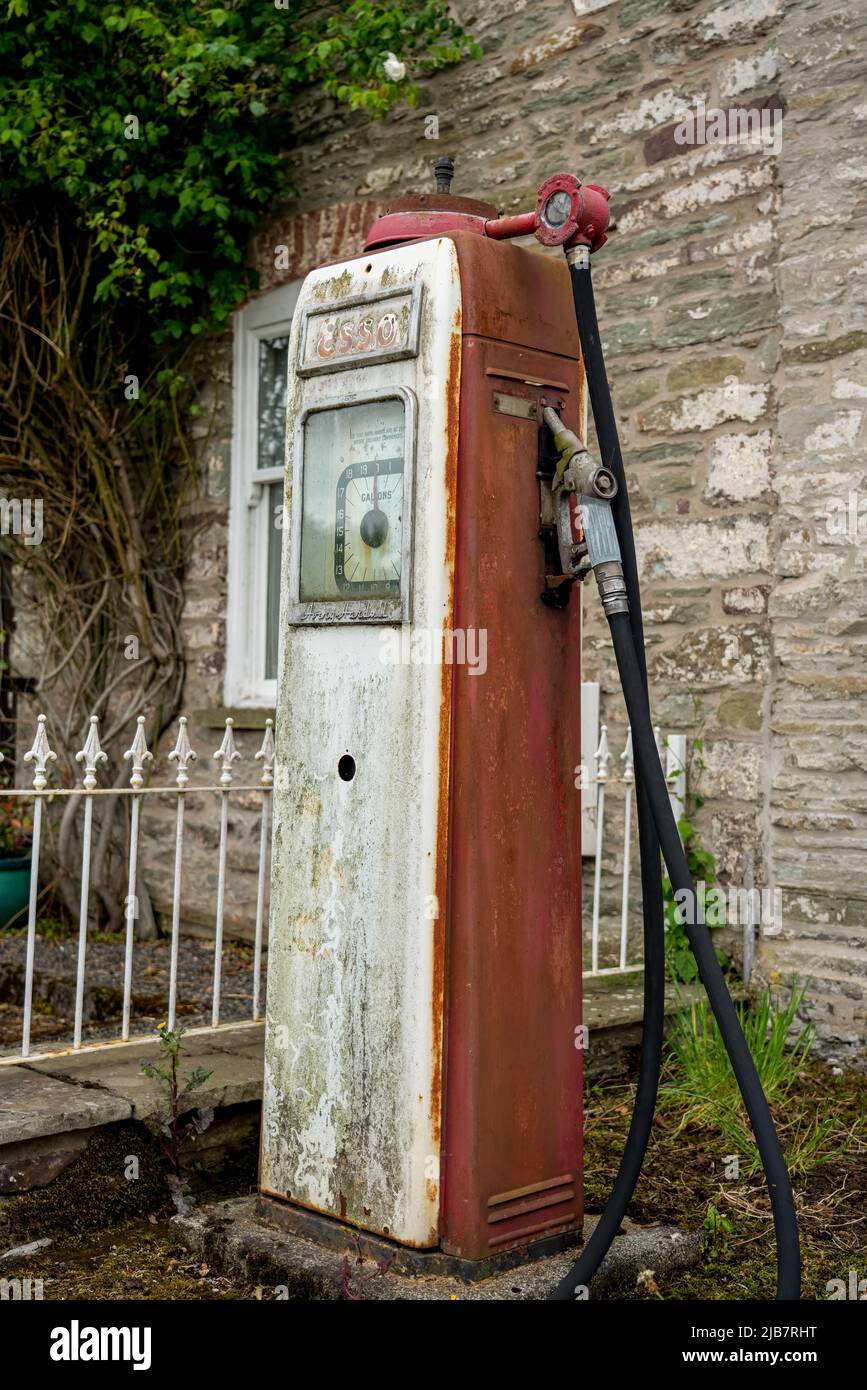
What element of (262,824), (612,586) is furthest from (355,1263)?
(262,824)

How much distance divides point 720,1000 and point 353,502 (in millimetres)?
1211

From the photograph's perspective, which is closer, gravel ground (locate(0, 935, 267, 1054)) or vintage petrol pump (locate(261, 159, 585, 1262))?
vintage petrol pump (locate(261, 159, 585, 1262))

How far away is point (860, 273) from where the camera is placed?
425cm

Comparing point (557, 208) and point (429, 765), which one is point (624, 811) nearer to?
point (429, 765)

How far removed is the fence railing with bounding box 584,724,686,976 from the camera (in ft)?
14.9

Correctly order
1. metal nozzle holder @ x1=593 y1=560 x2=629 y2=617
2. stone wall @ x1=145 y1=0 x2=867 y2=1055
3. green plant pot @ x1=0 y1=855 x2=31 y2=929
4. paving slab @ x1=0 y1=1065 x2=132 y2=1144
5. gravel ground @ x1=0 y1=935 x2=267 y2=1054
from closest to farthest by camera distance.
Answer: metal nozzle holder @ x1=593 y1=560 x2=629 y2=617, paving slab @ x1=0 y1=1065 x2=132 y2=1144, stone wall @ x1=145 y1=0 x2=867 y2=1055, gravel ground @ x1=0 y1=935 x2=267 y2=1054, green plant pot @ x1=0 y1=855 x2=31 y2=929

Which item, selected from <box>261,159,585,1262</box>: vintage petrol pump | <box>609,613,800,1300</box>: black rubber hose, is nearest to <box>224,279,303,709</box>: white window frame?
<box>261,159,585,1262</box>: vintage petrol pump

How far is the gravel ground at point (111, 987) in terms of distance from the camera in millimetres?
4406

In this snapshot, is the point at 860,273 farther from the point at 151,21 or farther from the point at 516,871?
the point at 151,21

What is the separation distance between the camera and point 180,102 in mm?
5930

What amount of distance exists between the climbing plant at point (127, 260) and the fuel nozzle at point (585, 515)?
3337mm

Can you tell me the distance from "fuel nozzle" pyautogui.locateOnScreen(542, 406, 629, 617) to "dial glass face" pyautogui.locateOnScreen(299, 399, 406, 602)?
32 centimetres

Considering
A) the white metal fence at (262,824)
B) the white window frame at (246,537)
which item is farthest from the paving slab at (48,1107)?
the white window frame at (246,537)

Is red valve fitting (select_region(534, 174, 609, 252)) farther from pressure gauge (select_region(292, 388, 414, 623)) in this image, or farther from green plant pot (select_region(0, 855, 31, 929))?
green plant pot (select_region(0, 855, 31, 929))
